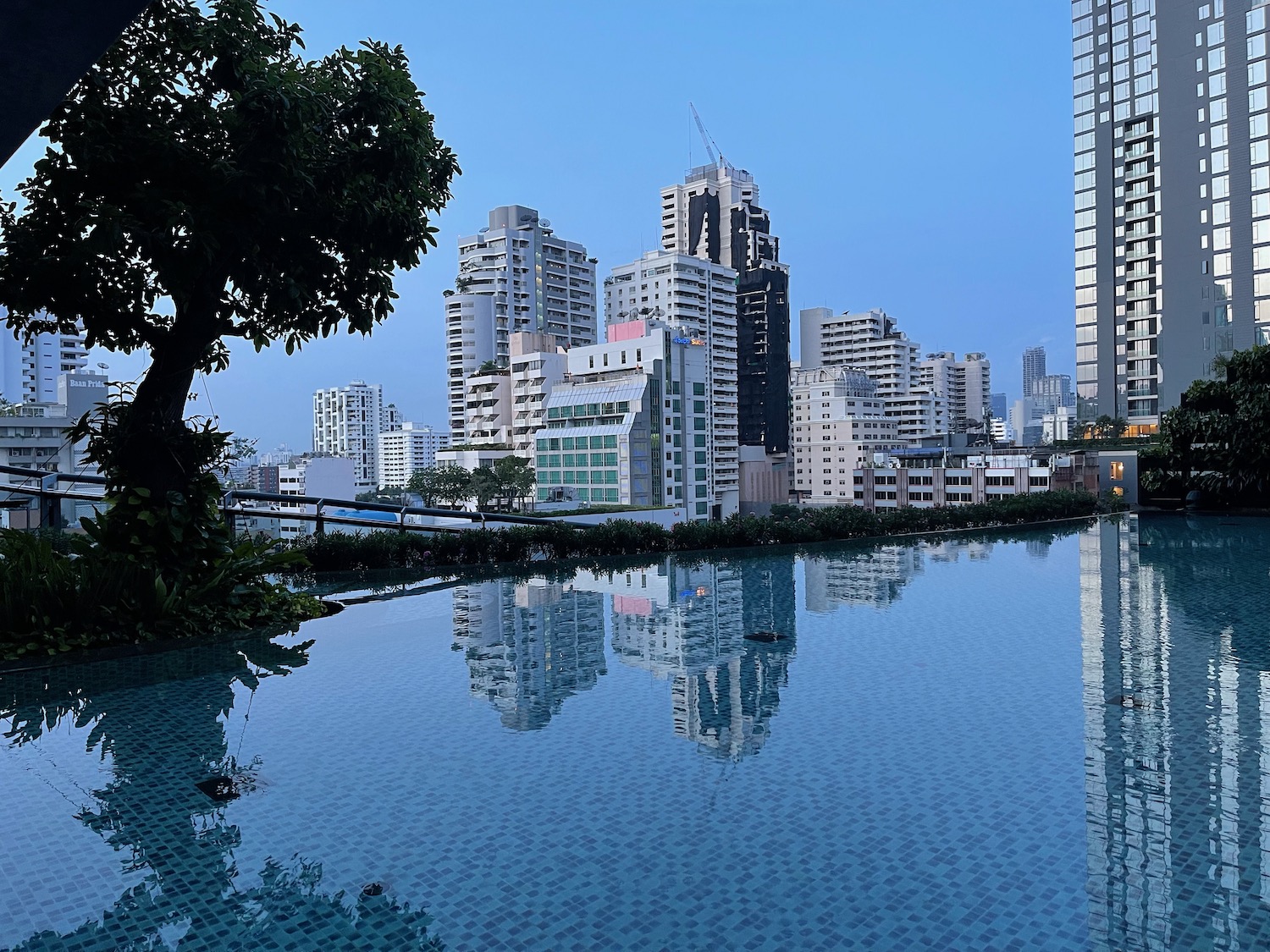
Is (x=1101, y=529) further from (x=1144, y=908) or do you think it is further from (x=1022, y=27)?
(x=1022, y=27)

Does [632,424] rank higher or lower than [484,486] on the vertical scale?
higher

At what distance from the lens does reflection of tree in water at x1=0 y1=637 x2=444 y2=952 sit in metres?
2.82

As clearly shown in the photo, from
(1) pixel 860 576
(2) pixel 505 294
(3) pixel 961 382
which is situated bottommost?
(1) pixel 860 576

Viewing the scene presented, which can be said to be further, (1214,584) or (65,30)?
(1214,584)

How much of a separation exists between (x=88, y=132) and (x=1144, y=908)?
7.78 m

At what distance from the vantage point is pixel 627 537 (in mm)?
13289

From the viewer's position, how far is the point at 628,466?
191 ft

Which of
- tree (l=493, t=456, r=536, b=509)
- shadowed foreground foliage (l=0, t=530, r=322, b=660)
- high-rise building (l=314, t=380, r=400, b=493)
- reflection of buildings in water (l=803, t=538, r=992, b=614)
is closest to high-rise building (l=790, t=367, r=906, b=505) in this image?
tree (l=493, t=456, r=536, b=509)

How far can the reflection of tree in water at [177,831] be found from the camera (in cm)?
282

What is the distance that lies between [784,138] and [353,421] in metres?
112

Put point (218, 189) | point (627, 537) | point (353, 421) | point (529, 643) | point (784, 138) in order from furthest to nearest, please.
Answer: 1. point (784, 138)
2. point (353, 421)
3. point (627, 537)
4. point (529, 643)
5. point (218, 189)

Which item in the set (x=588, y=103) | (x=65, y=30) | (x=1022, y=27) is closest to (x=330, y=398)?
(x=588, y=103)

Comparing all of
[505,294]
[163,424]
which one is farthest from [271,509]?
[505,294]

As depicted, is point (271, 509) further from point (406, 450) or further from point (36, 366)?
point (406, 450)
